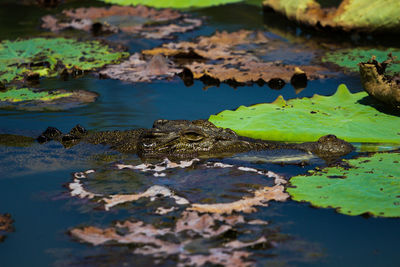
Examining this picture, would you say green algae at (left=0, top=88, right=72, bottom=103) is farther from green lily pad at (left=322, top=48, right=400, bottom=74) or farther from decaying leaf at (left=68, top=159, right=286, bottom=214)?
green lily pad at (left=322, top=48, right=400, bottom=74)

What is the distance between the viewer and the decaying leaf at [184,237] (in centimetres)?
294

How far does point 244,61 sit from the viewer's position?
726cm

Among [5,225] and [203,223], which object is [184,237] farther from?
[5,225]

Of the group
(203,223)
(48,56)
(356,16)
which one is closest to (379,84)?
(203,223)

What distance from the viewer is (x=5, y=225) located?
3459 mm

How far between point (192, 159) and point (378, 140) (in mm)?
1449

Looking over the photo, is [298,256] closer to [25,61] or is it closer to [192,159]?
[192,159]

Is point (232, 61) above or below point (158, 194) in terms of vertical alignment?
above

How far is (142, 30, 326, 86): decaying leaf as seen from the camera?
21.8ft

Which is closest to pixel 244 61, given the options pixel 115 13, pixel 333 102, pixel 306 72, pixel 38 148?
pixel 306 72

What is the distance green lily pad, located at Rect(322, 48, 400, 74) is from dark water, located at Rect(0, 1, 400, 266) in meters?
0.54

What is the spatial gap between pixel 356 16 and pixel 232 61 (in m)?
2.21

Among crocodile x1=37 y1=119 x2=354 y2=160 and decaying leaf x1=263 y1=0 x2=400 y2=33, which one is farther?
decaying leaf x1=263 y1=0 x2=400 y2=33

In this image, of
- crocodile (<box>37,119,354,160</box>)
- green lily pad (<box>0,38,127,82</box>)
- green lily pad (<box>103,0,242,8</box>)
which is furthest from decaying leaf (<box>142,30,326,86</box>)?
green lily pad (<box>103,0,242,8</box>)
